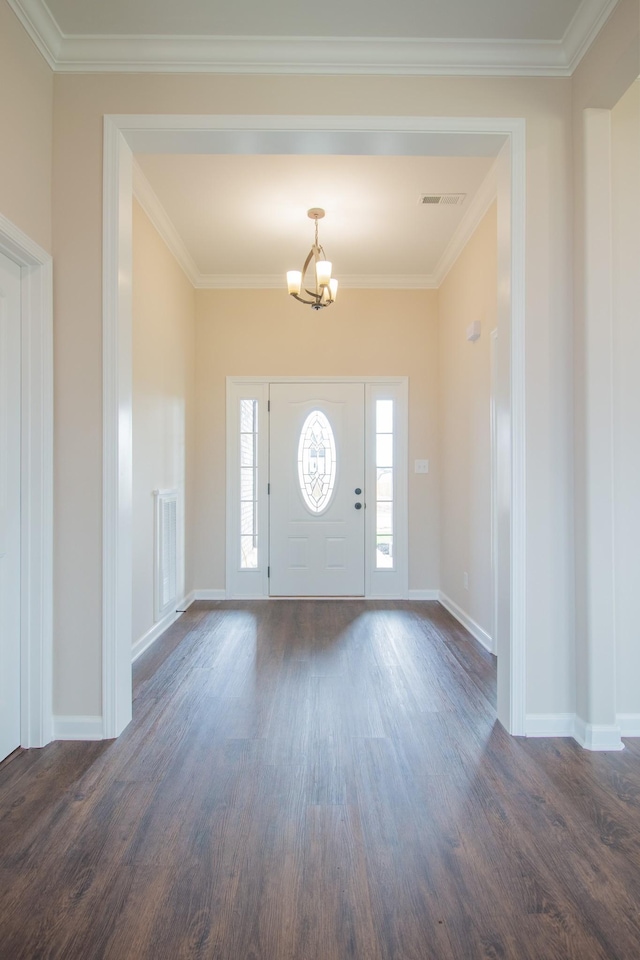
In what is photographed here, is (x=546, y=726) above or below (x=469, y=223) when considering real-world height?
below

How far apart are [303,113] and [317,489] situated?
3.13m

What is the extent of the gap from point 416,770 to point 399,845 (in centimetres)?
45

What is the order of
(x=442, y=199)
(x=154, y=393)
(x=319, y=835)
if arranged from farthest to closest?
(x=154, y=393)
(x=442, y=199)
(x=319, y=835)

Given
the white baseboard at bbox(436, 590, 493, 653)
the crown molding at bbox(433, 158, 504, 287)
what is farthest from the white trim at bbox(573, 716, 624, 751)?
the crown molding at bbox(433, 158, 504, 287)

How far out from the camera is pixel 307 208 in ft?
12.0

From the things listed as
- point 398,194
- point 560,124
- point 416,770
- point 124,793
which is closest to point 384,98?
point 560,124

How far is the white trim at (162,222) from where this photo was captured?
329 cm

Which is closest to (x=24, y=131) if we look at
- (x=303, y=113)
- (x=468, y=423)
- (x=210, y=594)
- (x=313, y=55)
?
(x=303, y=113)

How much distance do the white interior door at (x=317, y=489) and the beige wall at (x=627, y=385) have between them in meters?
2.74

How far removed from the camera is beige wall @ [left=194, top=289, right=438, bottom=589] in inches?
194

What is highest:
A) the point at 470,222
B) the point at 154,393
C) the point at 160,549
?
the point at 470,222

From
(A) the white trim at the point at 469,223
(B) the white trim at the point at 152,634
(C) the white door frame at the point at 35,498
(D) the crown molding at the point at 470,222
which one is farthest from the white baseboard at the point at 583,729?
(A) the white trim at the point at 469,223

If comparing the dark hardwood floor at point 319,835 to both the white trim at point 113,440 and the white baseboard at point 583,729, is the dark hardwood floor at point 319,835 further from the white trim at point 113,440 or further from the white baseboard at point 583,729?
the white trim at point 113,440

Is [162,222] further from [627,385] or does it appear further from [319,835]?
[319,835]
